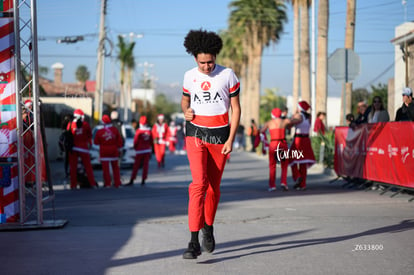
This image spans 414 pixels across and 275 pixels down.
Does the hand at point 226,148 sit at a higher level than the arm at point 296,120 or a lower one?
higher

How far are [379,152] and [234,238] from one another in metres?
7.00

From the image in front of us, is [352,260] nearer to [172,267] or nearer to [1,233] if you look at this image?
[172,267]

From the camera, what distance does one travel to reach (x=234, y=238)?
8.02 metres

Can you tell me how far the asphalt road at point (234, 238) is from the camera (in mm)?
6348

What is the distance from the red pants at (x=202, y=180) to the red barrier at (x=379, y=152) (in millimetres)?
6386

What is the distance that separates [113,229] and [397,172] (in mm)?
6359

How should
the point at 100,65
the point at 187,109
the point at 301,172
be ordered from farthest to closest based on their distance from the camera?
the point at 100,65, the point at 301,172, the point at 187,109

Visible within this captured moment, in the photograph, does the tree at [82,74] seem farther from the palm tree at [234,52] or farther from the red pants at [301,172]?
the red pants at [301,172]

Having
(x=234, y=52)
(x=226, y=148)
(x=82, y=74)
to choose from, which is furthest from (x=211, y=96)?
(x=82, y=74)

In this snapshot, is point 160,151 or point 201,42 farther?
point 160,151

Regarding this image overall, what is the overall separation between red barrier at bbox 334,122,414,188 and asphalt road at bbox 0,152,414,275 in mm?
567

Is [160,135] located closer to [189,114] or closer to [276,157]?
[276,157]

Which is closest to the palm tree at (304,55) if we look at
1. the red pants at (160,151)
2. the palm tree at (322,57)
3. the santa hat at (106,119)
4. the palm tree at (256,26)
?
the palm tree at (322,57)

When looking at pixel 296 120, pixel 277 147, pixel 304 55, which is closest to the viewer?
pixel 277 147
